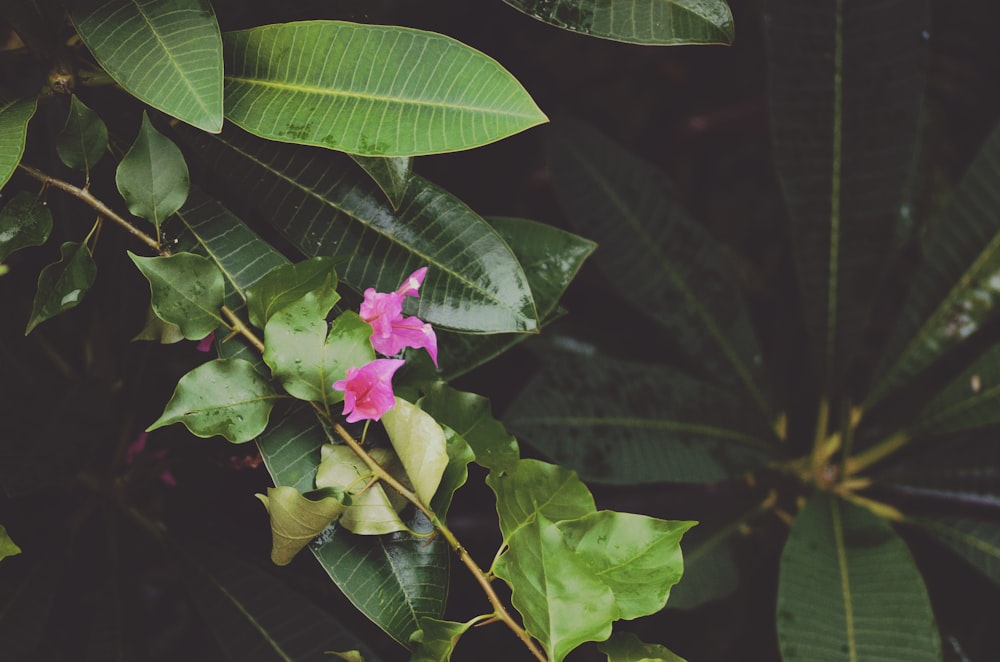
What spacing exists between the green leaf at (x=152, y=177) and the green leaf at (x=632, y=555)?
1.09 feet

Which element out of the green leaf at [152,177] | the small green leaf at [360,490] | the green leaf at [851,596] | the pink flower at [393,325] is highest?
the green leaf at [152,177]

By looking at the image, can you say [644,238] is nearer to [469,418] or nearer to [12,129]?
[469,418]

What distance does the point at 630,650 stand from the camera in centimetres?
45

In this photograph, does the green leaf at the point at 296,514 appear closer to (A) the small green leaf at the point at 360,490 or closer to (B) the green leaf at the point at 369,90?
(A) the small green leaf at the point at 360,490

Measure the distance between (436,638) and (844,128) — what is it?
2.44ft

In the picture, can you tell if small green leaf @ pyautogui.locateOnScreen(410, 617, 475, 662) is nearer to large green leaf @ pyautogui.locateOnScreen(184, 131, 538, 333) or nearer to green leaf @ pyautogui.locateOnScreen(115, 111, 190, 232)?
large green leaf @ pyautogui.locateOnScreen(184, 131, 538, 333)

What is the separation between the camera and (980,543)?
0.86m

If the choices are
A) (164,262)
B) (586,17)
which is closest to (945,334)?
(586,17)

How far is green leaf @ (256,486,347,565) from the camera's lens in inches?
16.9

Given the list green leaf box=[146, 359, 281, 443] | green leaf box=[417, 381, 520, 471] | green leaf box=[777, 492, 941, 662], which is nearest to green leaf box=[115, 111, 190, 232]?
green leaf box=[146, 359, 281, 443]

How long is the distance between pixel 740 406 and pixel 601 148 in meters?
0.37

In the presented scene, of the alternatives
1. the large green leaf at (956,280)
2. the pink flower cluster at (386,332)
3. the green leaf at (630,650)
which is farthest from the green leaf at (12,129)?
the large green leaf at (956,280)

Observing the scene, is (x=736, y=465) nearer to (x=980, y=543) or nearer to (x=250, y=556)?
(x=980, y=543)

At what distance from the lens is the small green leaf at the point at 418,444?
443 millimetres
